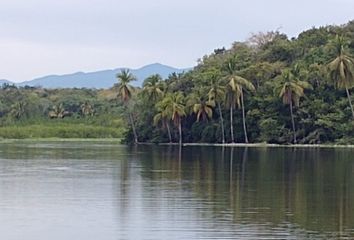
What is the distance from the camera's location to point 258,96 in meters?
91.5

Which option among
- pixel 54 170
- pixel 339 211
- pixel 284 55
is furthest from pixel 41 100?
pixel 339 211

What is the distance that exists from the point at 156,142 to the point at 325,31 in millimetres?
23374

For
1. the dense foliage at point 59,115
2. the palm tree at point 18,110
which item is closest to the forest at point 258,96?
the dense foliage at point 59,115

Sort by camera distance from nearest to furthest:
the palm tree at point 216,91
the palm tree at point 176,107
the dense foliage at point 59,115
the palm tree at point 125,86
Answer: the palm tree at point 216,91
the palm tree at point 176,107
the palm tree at point 125,86
the dense foliage at point 59,115

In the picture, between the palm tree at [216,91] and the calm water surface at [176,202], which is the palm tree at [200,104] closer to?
the palm tree at [216,91]

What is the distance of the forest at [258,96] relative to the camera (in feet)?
279

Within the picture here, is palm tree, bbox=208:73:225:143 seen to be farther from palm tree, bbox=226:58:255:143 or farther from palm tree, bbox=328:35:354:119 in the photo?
palm tree, bbox=328:35:354:119

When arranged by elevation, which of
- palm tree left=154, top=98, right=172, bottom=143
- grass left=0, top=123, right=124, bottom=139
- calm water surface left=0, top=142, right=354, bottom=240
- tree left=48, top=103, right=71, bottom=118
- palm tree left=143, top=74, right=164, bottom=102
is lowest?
calm water surface left=0, top=142, right=354, bottom=240

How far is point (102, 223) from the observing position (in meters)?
23.8

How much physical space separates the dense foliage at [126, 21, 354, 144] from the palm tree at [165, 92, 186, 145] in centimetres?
11

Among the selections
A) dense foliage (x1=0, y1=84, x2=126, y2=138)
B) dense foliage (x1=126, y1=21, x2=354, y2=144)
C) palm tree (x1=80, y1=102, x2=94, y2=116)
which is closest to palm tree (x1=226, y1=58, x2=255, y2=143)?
dense foliage (x1=126, y1=21, x2=354, y2=144)

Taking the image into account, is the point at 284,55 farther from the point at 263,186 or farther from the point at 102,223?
the point at 102,223

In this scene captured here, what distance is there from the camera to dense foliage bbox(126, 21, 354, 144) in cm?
8500

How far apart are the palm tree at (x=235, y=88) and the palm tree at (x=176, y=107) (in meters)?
6.40
